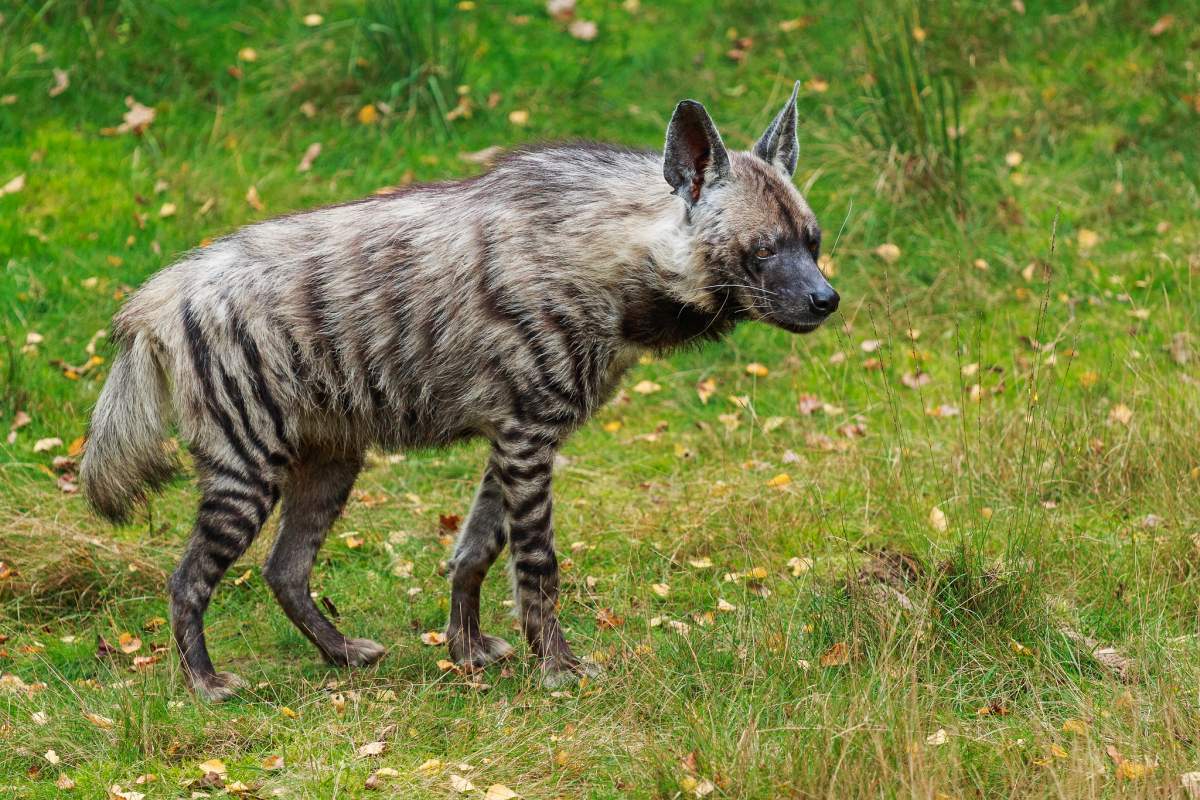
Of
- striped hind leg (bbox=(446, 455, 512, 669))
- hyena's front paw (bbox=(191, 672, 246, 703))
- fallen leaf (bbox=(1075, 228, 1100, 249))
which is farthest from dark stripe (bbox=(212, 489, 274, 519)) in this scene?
fallen leaf (bbox=(1075, 228, 1100, 249))

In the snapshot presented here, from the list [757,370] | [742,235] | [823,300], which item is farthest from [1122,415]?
[742,235]

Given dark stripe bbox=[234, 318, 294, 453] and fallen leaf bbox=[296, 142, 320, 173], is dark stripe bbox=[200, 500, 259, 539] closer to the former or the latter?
dark stripe bbox=[234, 318, 294, 453]

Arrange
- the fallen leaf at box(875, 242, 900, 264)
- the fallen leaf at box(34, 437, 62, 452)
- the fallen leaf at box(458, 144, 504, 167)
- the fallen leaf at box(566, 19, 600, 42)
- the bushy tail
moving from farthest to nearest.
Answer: the fallen leaf at box(566, 19, 600, 42), the fallen leaf at box(458, 144, 504, 167), the fallen leaf at box(875, 242, 900, 264), the fallen leaf at box(34, 437, 62, 452), the bushy tail

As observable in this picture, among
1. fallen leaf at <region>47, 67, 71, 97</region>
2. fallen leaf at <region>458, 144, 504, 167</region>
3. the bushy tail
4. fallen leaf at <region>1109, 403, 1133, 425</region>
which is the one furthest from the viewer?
fallen leaf at <region>47, 67, 71, 97</region>

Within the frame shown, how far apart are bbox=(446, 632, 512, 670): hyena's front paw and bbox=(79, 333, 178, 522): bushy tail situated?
1.17 m

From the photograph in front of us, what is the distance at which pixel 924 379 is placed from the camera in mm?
7137

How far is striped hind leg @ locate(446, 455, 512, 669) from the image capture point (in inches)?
201

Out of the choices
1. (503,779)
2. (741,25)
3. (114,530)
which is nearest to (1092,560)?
(503,779)

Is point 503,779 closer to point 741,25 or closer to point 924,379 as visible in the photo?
point 924,379

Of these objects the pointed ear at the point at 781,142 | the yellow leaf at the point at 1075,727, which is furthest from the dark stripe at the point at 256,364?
the yellow leaf at the point at 1075,727

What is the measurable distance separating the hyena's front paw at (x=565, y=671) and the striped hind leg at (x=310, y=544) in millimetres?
687

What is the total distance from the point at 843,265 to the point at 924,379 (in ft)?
3.50

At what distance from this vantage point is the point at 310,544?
5.21 meters

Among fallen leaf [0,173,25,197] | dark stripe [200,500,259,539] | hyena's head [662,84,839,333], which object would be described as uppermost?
hyena's head [662,84,839,333]
